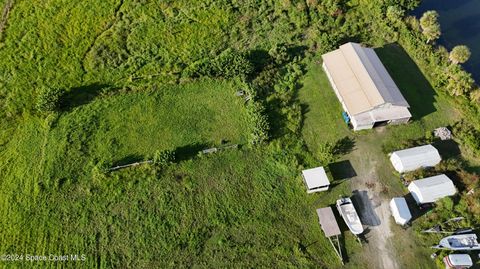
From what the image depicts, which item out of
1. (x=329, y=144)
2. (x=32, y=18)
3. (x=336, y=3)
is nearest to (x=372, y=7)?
(x=336, y=3)

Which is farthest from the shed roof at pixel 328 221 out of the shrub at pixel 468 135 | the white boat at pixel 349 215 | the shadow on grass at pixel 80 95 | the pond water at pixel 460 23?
the shadow on grass at pixel 80 95

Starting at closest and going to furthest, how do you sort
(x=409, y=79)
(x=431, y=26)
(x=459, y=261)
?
(x=459, y=261) → (x=409, y=79) → (x=431, y=26)

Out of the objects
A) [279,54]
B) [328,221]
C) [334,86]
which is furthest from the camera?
[279,54]

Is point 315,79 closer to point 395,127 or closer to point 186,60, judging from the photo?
point 395,127

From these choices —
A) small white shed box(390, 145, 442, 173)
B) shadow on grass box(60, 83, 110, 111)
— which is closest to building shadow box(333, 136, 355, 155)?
small white shed box(390, 145, 442, 173)

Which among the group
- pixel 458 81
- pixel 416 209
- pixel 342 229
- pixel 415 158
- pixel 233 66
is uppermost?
pixel 233 66

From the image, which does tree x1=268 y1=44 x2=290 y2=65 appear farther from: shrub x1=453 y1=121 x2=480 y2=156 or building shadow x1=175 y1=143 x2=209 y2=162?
shrub x1=453 y1=121 x2=480 y2=156

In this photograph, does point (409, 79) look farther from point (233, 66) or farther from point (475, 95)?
point (233, 66)

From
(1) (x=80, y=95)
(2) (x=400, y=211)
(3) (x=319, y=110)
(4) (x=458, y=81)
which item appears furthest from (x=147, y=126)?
(4) (x=458, y=81)
